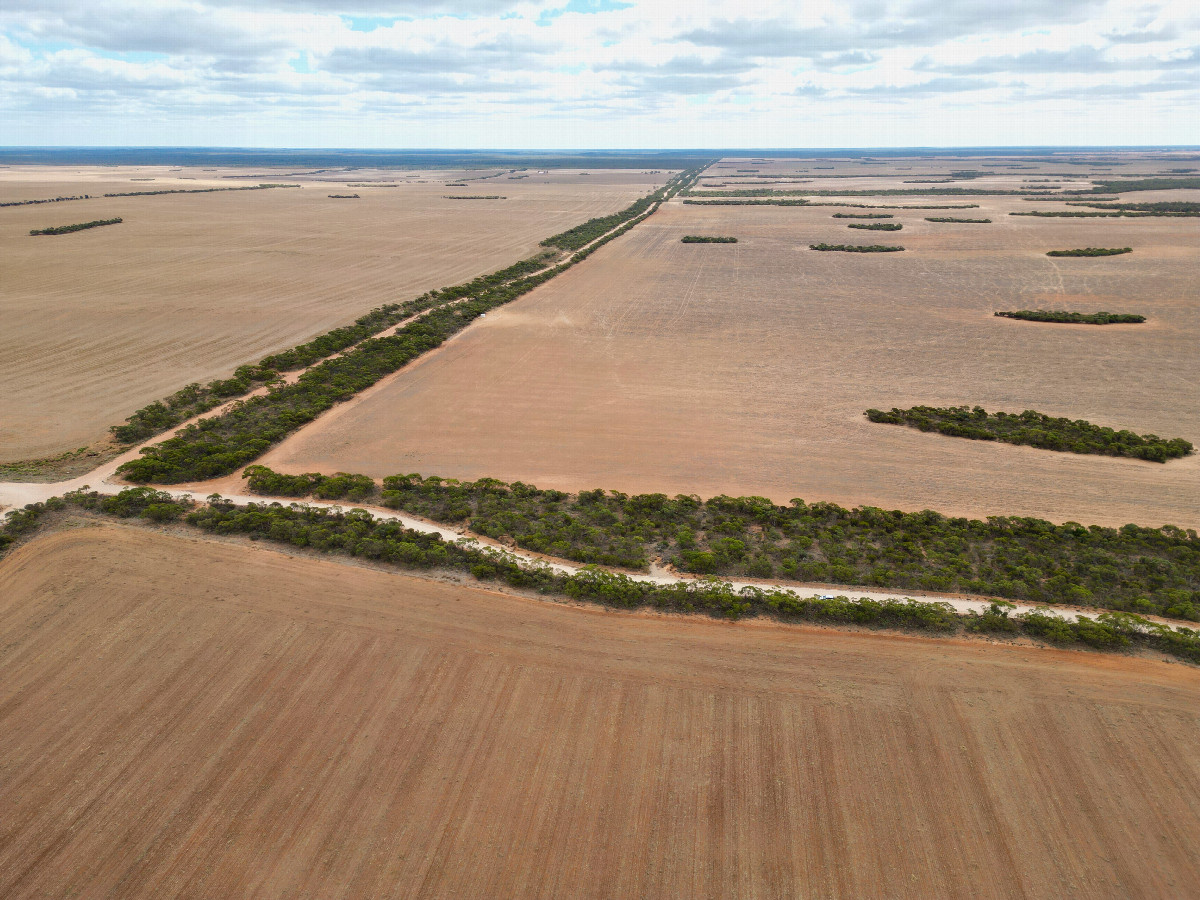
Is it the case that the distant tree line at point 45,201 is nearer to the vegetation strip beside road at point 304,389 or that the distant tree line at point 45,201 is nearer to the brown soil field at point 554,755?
the vegetation strip beside road at point 304,389

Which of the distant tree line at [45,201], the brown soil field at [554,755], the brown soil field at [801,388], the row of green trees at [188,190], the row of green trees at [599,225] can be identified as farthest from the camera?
the row of green trees at [188,190]

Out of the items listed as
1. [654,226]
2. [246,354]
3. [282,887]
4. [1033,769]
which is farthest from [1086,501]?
[654,226]

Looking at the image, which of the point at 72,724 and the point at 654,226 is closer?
the point at 72,724

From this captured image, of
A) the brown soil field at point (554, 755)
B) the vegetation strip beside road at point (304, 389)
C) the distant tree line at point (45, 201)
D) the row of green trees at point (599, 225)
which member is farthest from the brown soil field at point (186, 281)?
the brown soil field at point (554, 755)

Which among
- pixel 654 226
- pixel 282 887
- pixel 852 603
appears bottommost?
pixel 282 887

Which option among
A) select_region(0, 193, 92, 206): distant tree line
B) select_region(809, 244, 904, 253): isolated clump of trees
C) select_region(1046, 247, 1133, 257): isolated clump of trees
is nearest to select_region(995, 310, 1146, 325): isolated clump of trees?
select_region(1046, 247, 1133, 257): isolated clump of trees

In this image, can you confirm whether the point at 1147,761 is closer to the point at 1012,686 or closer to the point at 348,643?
the point at 1012,686

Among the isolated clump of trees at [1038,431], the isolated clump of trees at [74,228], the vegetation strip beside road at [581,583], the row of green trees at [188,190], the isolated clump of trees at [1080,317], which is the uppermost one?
the row of green trees at [188,190]
